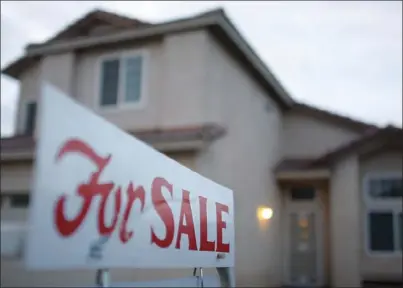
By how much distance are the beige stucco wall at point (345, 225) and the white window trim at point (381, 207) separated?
24 centimetres

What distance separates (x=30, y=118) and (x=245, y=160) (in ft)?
19.1

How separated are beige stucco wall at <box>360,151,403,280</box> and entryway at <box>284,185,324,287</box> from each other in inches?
71.0

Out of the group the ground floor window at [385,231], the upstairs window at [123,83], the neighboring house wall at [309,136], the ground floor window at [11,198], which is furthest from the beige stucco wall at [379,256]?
the ground floor window at [11,198]

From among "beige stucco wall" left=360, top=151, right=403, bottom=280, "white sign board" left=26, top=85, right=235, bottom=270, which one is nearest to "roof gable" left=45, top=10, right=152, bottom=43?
"beige stucco wall" left=360, top=151, right=403, bottom=280

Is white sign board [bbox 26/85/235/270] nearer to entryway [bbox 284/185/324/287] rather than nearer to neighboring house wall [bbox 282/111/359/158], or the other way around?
entryway [bbox 284/185/324/287]

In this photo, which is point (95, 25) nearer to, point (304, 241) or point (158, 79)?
point (158, 79)

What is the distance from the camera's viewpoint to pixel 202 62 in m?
11.4

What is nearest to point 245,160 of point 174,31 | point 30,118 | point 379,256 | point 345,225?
point 345,225

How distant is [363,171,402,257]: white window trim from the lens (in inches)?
512

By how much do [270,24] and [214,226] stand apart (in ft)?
43.9

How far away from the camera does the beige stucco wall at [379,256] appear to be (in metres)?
12.9

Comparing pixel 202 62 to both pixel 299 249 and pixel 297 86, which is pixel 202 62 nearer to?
pixel 299 249

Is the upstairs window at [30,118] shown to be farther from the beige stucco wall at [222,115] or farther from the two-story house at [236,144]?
the beige stucco wall at [222,115]

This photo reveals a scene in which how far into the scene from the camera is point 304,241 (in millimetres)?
15023
